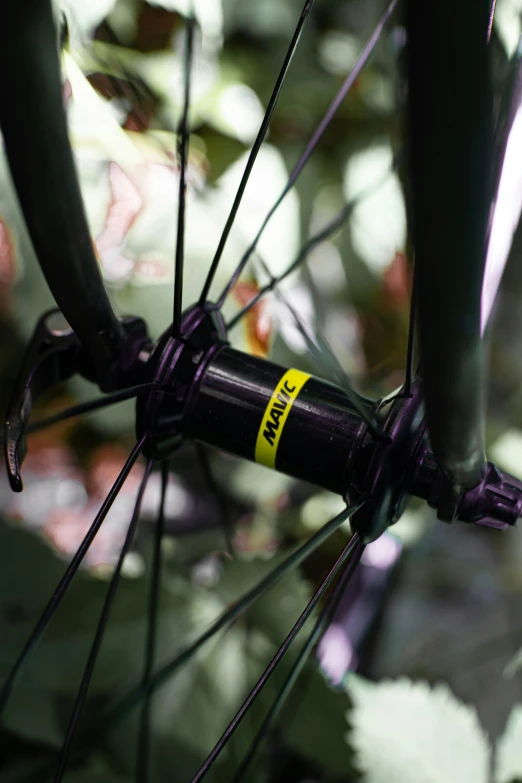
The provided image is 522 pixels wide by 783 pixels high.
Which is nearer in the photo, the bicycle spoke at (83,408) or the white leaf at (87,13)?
the bicycle spoke at (83,408)

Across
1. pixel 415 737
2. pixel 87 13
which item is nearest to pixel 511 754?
pixel 415 737

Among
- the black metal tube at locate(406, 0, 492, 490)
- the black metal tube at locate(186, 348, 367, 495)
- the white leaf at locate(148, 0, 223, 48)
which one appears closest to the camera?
the black metal tube at locate(406, 0, 492, 490)

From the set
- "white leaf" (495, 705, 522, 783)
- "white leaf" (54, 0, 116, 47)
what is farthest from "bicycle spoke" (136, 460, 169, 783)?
"white leaf" (54, 0, 116, 47)

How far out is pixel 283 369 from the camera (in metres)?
0.21

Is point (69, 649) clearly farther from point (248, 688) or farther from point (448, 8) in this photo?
point (448, 8)

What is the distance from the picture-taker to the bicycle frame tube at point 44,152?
112mm

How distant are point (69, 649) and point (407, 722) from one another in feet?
0.55

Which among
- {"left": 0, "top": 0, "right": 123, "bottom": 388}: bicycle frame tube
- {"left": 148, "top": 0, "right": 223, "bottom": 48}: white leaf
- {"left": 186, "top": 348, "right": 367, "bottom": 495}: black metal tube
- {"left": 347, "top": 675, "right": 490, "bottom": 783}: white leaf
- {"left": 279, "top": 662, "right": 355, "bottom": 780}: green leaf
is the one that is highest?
{"left": 148, "top": 0, "right": 223, "bottom": 48}: white leaf

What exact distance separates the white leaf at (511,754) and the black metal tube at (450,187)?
225 mm

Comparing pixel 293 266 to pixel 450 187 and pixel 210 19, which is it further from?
pixel 210 19

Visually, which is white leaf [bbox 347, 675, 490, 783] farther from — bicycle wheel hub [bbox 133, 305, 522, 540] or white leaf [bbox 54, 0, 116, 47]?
white leaf [bbox 54, 0, 116, 47]

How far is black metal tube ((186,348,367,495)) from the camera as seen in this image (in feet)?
0.63

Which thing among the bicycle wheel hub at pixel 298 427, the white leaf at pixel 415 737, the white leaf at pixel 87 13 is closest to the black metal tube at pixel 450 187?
the bicycle wheel hub at pixel 298 427

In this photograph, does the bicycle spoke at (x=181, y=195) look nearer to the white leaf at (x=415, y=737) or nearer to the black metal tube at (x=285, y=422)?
the black metal tube at (x=285, y=422)
